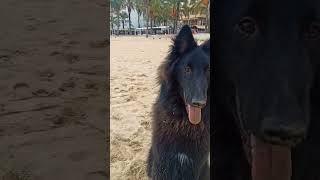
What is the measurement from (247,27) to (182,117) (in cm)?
128

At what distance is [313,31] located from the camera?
959 mm

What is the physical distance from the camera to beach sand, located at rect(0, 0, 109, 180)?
227cm

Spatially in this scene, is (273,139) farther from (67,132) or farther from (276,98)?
(67,132)

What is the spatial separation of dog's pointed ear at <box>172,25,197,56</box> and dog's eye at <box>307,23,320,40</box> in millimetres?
1095

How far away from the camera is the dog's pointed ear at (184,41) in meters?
2.06

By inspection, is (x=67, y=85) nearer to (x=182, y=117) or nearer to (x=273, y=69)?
(x=182, y=117)

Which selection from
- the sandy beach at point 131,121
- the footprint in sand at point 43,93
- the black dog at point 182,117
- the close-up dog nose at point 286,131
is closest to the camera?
the close-up dog nose at point 286,131

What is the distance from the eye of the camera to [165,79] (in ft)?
7.40

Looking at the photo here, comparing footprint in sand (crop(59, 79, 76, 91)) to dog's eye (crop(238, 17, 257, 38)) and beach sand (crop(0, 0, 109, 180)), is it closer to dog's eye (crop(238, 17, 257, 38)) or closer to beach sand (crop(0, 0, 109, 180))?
beach sand (crop(0, 0, 109, 180))

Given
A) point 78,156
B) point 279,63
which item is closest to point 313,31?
point 279,63

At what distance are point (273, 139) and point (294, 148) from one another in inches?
3.8

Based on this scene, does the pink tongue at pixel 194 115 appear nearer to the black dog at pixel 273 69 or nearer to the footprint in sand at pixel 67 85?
the footprint in sand at pixel 67 85

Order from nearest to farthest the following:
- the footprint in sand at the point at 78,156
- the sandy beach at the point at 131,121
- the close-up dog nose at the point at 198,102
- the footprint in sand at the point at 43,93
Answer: the close-up dog nose at the point at 198,102 < the footprint in sand at the point at 78,156 < the footprint in sand at the point at 43,93 < the sandy beach at the point at 131,121

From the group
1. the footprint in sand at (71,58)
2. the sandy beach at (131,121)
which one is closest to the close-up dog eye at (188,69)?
the sandy beach at (131,121)
